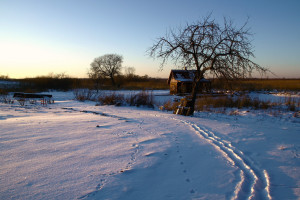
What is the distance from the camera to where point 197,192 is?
2.13 m

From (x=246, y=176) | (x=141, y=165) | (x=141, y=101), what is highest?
(x=141, y=101)

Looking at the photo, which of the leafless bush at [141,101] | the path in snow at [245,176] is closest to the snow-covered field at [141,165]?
the path in snow at [245,176]

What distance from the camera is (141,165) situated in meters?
2.71

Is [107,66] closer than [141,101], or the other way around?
[141,101]

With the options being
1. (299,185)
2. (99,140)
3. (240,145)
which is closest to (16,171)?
(99,140)

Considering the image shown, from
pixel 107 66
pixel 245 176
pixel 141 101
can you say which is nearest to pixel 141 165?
pixel 245 176

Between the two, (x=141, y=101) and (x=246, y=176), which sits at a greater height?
(x=141, y=101)

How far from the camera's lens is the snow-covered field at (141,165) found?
2074 millimetres

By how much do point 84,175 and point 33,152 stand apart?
119cm

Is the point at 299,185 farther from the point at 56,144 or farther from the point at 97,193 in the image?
the point at 56,144

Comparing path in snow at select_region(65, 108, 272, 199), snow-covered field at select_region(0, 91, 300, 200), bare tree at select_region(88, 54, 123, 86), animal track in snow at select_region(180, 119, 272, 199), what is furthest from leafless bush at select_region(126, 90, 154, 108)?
bare tree at select_region(88, 54, 123, 86)

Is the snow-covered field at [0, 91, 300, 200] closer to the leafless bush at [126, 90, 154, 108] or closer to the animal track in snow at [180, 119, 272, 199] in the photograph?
the animal track in snow at [180, 119, 272, 199]

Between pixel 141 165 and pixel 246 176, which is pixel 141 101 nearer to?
pixel 141 165

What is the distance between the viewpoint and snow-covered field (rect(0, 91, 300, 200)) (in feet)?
6.81
